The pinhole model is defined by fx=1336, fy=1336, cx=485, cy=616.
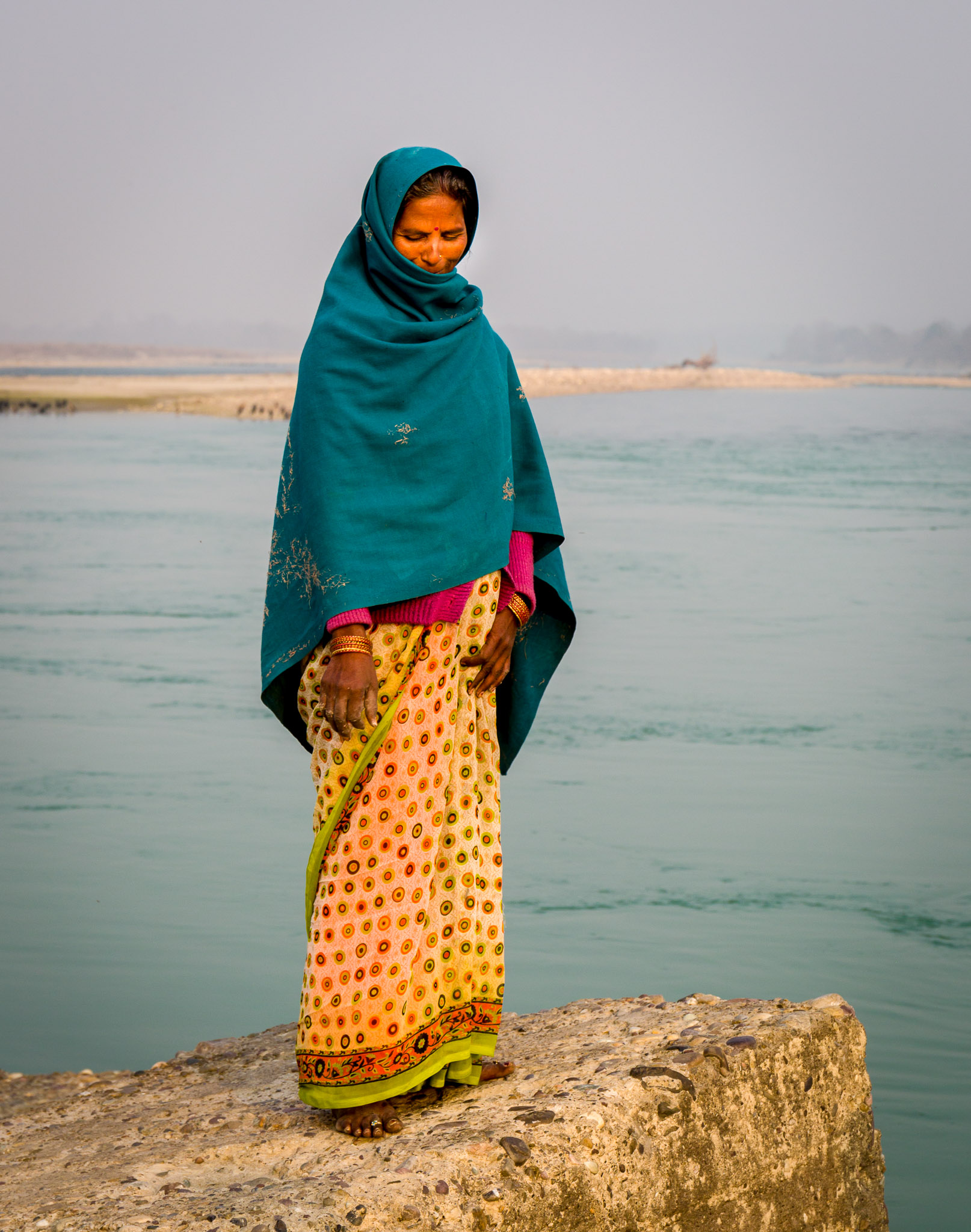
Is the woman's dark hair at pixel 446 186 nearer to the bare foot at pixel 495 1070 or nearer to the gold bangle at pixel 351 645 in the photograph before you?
the gold bangle at pixel 351 645

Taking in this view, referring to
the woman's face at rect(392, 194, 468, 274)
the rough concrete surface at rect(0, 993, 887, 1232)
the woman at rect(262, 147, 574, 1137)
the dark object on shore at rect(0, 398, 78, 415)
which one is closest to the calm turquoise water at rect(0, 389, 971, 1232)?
the rough concrete surface at rect(0, 993, 887, 1232)

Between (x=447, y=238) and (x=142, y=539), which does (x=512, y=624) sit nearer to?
(x=447, y=238)

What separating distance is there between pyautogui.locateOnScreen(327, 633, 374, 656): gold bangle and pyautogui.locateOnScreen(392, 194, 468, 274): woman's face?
0.58 metres

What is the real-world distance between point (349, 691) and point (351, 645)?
72 millimetres

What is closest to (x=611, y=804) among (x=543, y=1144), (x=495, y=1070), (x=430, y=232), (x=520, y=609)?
(x=495, y=1070)

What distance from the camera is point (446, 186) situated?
2.07 metres

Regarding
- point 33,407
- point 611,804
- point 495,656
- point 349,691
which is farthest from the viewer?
point 33,407

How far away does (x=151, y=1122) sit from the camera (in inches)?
94.9

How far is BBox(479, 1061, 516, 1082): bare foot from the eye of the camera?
2330 millimetres

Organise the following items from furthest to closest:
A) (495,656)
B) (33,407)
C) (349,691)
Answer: (33,407)
(495,656)
(349,691)

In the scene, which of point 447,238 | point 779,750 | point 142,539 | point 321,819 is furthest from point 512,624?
point 142,539

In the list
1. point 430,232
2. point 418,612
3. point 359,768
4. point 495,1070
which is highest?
point 430,232

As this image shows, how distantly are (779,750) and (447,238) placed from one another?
457 centimetres

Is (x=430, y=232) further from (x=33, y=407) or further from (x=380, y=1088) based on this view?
(x=33, y=407)
